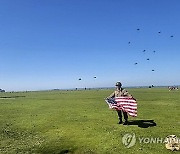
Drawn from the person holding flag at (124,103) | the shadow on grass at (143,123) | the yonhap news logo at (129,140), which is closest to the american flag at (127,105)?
the person holding flag at (124,103)

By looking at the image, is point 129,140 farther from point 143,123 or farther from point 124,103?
point 143,123

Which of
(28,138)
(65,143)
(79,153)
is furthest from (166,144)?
(28,138)

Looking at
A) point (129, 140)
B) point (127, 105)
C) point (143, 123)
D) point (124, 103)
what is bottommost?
point (129, 140)

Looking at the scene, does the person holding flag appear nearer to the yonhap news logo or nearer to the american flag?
the american flag

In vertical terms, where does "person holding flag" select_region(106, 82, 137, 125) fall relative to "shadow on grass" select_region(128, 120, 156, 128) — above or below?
above

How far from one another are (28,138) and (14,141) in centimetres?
127

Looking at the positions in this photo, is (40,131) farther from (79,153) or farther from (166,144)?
(166,144)

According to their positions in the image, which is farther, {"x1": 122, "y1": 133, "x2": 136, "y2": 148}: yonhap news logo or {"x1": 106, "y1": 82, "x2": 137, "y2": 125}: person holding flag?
{"x1": 106, "y1": 82, "x2": 137, "y2": 125}: person holding flag

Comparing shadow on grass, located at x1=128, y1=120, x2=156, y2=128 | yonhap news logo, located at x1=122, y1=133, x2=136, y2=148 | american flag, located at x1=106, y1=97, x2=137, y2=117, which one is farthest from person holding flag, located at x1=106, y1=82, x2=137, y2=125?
yonhap news logo, located at x1=122, y1=133, x2=136, y2=148

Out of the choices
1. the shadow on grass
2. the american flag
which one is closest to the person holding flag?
the american flag

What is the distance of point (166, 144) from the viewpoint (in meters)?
19.0

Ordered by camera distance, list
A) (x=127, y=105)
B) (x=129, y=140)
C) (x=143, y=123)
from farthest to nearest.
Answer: (x=143, y=123), (x=127, y=105), (x=129, y=140)

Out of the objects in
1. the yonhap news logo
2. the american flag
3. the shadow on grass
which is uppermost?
the american flag

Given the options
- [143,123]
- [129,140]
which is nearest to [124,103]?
[143,123]
